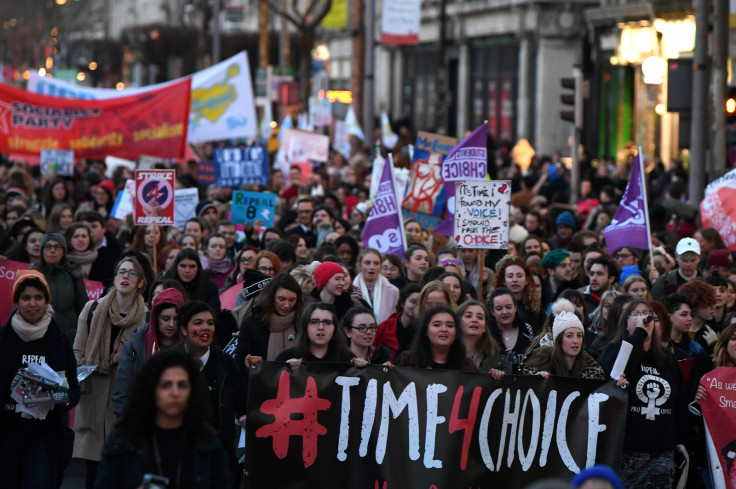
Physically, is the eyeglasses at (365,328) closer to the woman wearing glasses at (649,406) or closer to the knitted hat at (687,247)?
the woman wearing glasses at (649,406)

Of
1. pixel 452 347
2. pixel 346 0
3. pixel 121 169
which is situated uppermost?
pixel 346 0

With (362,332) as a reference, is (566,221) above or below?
above

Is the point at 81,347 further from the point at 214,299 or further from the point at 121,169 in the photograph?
the point at 121,169

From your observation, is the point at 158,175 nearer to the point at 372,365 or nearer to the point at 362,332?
the point at 362,332

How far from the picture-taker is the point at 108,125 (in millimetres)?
21172

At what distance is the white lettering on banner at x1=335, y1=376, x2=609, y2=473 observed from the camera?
7727 millimetres

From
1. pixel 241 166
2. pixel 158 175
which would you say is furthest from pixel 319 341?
pixel 241 166

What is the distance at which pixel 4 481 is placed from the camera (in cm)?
727

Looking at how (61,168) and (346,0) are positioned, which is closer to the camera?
(61,168)

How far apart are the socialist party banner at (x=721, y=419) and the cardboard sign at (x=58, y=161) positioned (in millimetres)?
13883

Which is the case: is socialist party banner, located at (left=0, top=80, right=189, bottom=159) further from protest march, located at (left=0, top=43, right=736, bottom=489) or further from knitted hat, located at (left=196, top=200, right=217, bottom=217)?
protest march, located at (left=0, top=43, right=736, bottom=489)

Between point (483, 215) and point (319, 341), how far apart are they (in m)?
3.84

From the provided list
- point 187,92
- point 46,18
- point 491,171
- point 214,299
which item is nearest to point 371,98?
point 491,171

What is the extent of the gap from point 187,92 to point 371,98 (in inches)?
344
